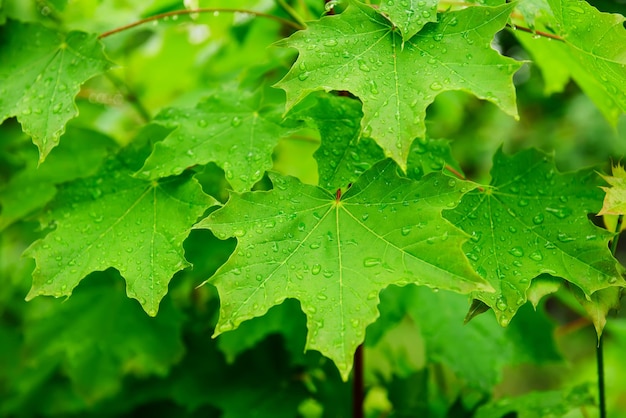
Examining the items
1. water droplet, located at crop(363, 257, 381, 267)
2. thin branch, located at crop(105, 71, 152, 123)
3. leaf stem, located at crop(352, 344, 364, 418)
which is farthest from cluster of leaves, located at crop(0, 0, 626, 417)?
thin branch, located at crop(105, 71, 152, 123)

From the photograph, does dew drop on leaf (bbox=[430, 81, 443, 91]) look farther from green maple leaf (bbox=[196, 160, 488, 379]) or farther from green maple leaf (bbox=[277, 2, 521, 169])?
green maple leaf (bbox=[196, 160, 488, 379])

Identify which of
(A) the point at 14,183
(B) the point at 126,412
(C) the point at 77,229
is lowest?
(B) the point at 126,412

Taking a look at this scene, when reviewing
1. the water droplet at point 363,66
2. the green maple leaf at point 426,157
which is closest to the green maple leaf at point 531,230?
the green maple leaf at point 426,157

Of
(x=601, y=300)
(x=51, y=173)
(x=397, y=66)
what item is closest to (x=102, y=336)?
(x=51, y=173)

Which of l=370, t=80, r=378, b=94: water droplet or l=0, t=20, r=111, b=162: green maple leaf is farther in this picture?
l=0, t=20, r=111, b=162: green maple leaf

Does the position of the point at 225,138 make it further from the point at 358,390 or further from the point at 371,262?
the point at 358,390

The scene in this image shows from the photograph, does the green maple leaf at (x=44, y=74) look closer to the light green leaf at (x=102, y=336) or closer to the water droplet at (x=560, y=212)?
the light green leaf at (x=102, y=336)

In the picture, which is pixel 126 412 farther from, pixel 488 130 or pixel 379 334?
pixel 488 130

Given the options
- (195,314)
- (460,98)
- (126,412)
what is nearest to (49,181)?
(195,314)
